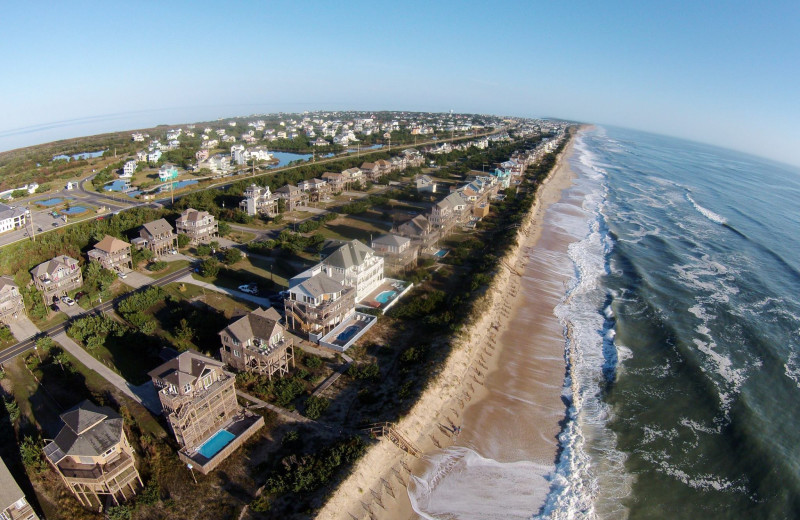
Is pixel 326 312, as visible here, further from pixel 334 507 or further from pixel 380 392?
pixel 334 507

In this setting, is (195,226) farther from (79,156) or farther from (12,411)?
(79,156)

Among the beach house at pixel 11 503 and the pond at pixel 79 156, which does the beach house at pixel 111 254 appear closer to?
the beach house at pixel 11 503

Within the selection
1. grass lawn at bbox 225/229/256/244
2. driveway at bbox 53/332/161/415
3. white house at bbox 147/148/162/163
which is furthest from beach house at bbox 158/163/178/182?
driveway at bbox 53/332/161/415

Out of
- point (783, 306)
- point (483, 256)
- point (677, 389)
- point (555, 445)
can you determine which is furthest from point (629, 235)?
point (555, 445)

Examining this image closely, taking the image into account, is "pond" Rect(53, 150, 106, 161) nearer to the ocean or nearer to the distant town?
the distant town

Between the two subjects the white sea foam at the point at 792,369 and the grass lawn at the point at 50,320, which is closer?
the white sea foam at the point at 792,369

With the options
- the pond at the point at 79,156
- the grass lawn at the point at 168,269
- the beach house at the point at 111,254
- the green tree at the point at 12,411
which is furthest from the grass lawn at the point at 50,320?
the pond at the point at 79,156
